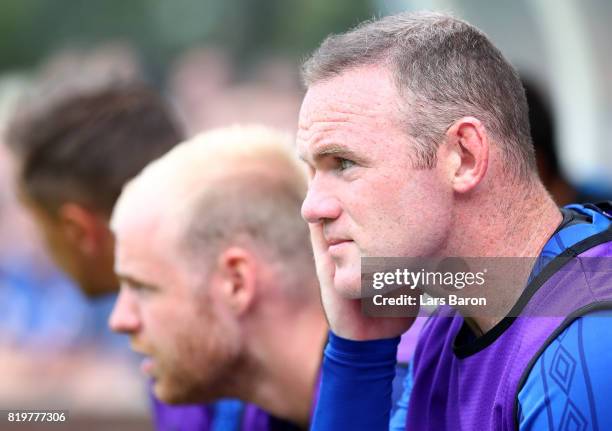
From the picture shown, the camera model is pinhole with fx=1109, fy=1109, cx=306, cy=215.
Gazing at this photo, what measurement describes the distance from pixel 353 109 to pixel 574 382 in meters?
0.76

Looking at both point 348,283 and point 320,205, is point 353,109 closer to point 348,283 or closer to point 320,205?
point 320,205

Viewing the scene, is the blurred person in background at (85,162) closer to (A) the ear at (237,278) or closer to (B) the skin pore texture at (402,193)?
(A) the ear at (237,278)

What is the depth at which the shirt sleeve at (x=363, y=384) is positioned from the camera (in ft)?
8.79

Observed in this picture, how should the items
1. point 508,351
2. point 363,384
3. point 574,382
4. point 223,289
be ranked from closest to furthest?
point 574,382 → point 508,351 → point 363,384 → point 223,289

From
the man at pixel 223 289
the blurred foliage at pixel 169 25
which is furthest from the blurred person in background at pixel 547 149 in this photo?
the blurred foliage at pixel 169 25

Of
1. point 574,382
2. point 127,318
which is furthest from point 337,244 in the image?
point 127,318

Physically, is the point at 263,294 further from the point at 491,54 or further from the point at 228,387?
the point at 491,54

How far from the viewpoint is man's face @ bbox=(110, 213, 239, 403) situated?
11.6 ft

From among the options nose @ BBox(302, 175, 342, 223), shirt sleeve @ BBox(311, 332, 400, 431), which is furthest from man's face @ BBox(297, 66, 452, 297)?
shirt sleeve @ BBox(311, 332, 400, 431)

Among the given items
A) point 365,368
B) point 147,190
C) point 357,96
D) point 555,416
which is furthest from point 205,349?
point 555,416

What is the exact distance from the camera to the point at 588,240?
239 centimetres

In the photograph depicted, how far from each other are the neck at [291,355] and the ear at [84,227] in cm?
138

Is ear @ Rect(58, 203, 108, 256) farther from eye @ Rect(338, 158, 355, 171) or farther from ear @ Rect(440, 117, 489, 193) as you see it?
ear @ Rect(440, 117, 489, 193)

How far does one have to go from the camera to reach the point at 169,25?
37.4 feet
